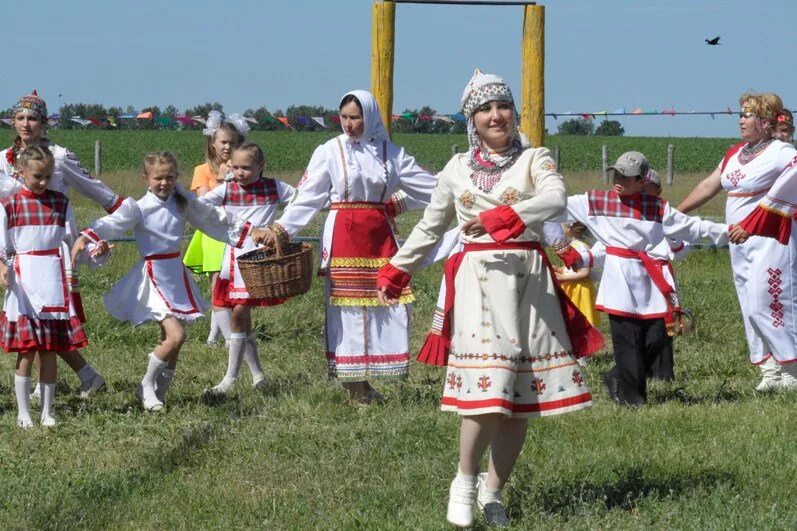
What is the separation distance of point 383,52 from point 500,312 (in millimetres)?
4777

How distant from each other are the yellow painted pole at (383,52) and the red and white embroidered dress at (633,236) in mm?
2266

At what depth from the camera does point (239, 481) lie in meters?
5.88

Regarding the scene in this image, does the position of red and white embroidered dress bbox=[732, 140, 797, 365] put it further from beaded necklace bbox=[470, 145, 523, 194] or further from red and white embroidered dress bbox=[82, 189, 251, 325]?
red and white embroidered dress bbox=[82, 189, 251, 325]

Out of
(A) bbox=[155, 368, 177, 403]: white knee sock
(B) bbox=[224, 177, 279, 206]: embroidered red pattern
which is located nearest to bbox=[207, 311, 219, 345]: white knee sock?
(B) bbox=[224, 177, 279, 206]: embroidered red pattern

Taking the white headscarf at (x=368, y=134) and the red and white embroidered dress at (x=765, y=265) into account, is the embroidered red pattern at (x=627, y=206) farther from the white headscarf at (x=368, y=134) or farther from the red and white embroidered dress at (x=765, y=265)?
the white headscarf at (x=368, y=134)

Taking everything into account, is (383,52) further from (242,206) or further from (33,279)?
(33,279)

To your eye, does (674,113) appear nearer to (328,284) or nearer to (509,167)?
(328,284)

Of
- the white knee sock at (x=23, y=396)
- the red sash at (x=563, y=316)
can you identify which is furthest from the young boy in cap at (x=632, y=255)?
the white knee sock at (x=23, y=396)

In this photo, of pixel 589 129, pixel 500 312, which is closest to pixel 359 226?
pixel 500 312

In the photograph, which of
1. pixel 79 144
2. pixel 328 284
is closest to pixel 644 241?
pixel 328 284

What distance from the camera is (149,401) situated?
25.3ft

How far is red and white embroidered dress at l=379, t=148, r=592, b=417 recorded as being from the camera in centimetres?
494

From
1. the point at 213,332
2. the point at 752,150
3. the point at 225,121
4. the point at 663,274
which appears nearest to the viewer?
the point at 663,274

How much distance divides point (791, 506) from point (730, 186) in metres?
3.37
